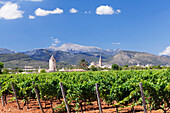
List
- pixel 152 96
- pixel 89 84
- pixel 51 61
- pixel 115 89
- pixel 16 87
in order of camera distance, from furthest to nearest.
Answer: pixel 51 61 < pixel 16 87 < pixel 89 84 < pixel 115 89 < pixel 152 96

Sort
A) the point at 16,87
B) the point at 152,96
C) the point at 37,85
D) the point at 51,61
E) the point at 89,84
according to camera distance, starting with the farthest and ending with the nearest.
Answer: the point at 51,61 < the point at 16,87 < the point at 37,85 < the point at 89,84 < the point at 152,96

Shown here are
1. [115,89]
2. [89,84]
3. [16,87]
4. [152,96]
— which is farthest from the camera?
[16,87]

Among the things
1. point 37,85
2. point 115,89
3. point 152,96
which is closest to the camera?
point 152,96

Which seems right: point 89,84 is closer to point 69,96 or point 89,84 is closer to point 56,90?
point 69,96

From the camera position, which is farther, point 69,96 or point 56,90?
point 56,90

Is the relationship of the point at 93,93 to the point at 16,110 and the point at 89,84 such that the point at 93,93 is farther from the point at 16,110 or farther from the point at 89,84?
the point at 16,110

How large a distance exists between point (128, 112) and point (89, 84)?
9.14 ft

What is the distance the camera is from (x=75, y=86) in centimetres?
876

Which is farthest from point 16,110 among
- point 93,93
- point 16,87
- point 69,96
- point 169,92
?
point 169,92

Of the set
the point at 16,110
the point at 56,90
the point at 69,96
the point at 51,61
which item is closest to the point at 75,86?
the point at 69,96

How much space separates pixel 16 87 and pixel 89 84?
18.7 ft

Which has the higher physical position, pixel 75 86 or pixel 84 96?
pixel 75 86

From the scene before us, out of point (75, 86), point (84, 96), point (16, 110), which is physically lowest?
point (16, 110)

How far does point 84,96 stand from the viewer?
29.1 feet
